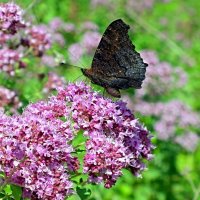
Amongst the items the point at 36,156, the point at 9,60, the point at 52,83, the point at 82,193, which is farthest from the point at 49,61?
the point at 36,156

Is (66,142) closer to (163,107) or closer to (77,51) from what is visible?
(163,107)

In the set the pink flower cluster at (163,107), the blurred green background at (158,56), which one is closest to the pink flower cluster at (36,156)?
the blurred green background at (158,56)

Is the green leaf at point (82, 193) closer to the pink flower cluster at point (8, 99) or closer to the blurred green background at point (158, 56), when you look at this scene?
the blurred green background at point (158, 56)

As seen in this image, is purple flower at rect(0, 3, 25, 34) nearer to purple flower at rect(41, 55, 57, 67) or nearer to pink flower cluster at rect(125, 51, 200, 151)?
purple flower at rect(41, 55, 57, 67)

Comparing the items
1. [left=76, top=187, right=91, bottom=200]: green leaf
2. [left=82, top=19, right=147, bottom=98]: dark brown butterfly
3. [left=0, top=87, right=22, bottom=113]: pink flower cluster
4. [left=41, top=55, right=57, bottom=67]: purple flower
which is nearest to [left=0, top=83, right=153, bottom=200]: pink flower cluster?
[left=76, top=187, right=91, bottom=200]: green leaf

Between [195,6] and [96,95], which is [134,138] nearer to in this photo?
[96,95]

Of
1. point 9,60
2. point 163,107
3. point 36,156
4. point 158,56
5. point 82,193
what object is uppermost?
point 158,56

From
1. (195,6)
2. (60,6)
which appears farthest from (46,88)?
(195,6)
